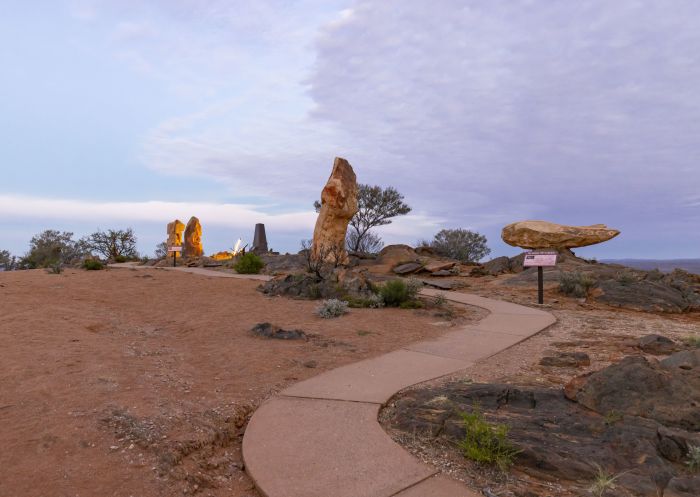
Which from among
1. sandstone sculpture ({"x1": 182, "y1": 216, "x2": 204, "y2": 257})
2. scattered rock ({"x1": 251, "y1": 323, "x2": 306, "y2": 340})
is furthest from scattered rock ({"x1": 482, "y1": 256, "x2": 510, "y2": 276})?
sandstone sculpture ({"x1": 182, "y1": 216, "x2": 204, "y2": 257})

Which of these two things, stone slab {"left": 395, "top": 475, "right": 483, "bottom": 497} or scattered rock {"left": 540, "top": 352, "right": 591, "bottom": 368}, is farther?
scattered rock {"left": 540, "top": 352, "right": 591, "bottom": 368}

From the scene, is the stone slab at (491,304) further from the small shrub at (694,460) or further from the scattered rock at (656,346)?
the small shrub at (694,460)

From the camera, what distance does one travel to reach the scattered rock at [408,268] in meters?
18.2

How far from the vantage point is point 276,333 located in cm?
726

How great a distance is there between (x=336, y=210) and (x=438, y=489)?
15431 mm

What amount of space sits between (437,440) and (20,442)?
9.80 feet

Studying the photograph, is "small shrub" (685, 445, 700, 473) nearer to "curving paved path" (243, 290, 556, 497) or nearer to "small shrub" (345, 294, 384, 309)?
"curving paved path" (243, 290, 556, 497)

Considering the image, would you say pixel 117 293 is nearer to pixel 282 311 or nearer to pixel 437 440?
pixel 282 311

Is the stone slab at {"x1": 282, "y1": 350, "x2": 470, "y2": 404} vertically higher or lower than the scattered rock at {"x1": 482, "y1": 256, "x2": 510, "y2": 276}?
lower

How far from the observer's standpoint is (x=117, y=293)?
12289 mm

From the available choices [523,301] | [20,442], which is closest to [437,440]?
[20,442]

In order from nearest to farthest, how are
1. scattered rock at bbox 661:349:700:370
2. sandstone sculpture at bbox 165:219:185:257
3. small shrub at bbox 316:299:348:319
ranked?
scattered rock at bbox 661:349:700:370 → small shrub at bbox 316:299:348:319 → sandstone sculpture at bbox 165:219:185:257

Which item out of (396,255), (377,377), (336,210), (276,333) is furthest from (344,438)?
(396,255)

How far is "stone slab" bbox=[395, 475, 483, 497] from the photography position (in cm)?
288
